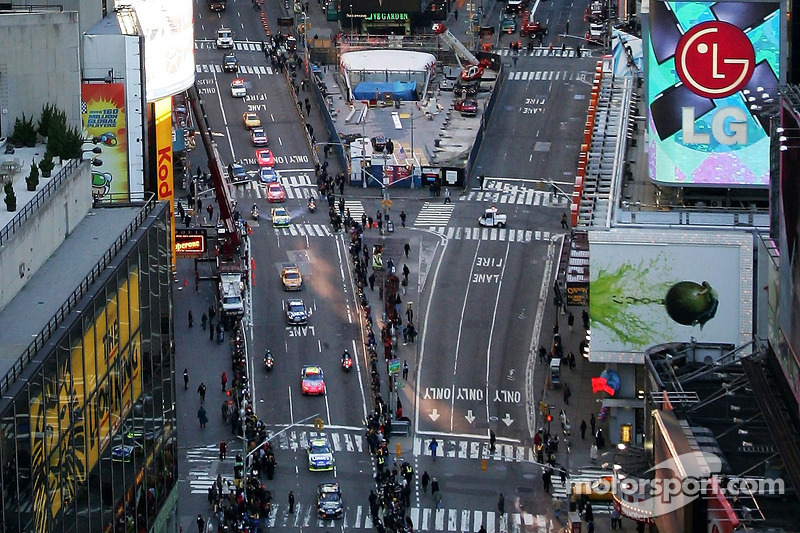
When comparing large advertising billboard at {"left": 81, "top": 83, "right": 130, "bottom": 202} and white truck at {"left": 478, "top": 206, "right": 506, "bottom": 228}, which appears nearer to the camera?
large advertising billboard at {"left": 81, "top": 83, "right": 130, "bottom": 202}

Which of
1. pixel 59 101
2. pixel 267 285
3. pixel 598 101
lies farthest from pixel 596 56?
pixel 59 101

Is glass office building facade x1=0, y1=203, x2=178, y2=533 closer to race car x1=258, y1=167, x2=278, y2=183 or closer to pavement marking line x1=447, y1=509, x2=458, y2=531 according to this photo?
pavement marking line x1=447, y1=509, x2=458, y2=531

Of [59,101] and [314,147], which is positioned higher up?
[59,101]

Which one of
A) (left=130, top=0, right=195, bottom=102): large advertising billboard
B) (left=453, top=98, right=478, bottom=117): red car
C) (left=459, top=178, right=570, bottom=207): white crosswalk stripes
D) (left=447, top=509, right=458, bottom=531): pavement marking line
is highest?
(left=130, top=0, right=195, bottom=102): large advertising billboard

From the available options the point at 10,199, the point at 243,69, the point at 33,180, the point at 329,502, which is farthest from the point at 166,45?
the point at 10,199

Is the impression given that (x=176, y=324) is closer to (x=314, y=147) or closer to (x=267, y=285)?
(x=267, y=285)

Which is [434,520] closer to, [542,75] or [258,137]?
[258,137]

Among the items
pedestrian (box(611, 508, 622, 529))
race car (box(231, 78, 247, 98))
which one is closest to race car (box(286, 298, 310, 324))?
pedestrian (box(611, 508, 622, 529))
